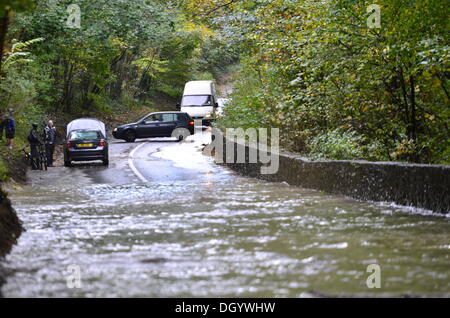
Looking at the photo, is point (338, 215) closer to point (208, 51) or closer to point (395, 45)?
point (395, 45)

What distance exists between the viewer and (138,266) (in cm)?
744

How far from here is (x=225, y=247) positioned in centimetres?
841

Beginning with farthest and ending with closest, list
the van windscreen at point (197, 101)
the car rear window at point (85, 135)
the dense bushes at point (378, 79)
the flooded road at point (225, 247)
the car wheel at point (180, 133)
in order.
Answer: the van windscreen at point (197, 101)
the car wheel at point (180, 133)
the car rear window at point (85, 135)
the dense bushes at point (378, 79)
the flooded road at point (225, 247)

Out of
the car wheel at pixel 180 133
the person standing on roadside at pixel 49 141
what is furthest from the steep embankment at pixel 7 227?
the car wheel at pixel 180 133

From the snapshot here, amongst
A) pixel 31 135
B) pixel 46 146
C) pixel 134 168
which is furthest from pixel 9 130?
pixel 134 168

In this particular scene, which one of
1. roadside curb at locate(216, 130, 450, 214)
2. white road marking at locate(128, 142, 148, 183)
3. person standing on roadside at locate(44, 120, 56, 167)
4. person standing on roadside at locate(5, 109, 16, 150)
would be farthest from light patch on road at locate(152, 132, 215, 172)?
roadside curb at locate(216, 130, 450, 214)

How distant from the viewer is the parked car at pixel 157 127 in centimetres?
4128

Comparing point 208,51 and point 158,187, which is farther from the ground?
point 208,51

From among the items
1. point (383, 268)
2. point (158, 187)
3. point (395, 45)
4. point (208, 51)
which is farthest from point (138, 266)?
point (208, 51)

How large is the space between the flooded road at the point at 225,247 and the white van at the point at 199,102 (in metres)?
34.8

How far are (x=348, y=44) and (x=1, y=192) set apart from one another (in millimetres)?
9571

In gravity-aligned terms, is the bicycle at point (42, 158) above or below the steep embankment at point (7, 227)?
below

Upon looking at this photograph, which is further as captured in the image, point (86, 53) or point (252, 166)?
point (86, 53)

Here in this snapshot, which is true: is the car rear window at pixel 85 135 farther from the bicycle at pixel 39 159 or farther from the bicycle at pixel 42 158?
the bicycle at pixel 42 158
